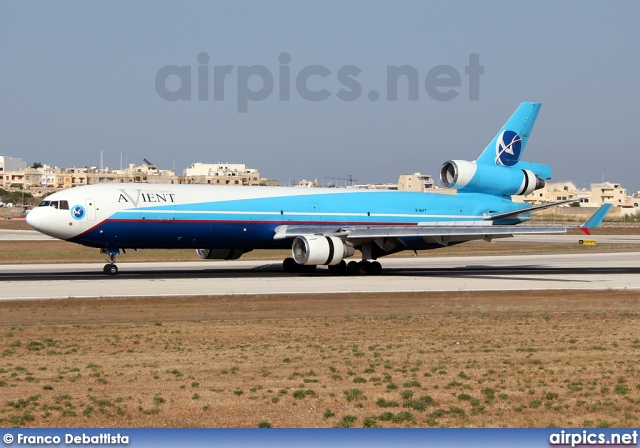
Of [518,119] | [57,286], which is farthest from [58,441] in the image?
[518,119]

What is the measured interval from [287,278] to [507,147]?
18.4 metres

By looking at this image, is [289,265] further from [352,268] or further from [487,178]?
[487,178]

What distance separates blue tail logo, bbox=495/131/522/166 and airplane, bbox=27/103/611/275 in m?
0.06

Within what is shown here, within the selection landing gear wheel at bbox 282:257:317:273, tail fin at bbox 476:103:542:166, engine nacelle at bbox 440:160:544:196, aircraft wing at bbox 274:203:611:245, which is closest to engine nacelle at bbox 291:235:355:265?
aircraft wing at bbox 274:203:611:245

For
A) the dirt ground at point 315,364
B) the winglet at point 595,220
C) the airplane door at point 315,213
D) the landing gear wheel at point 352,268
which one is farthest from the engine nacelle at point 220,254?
the winglet at point 595,220

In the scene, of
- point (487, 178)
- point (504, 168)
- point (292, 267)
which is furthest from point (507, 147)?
point (292, 267)

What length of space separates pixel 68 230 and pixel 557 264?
1250 inches

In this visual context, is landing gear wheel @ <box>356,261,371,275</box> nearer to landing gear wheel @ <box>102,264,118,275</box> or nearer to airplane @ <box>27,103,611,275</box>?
airplane @ <box>27,103,611,275</box>

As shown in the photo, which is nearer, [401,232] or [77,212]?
[77,212]

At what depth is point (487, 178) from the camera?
174 ft

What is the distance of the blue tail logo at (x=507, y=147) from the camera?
53.4 m

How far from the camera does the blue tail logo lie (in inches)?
2104

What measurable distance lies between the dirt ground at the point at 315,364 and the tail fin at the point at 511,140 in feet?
75.4

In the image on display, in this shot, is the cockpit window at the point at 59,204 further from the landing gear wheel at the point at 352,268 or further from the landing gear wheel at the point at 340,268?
the landing gear wheel at the point at 352,268
